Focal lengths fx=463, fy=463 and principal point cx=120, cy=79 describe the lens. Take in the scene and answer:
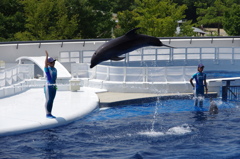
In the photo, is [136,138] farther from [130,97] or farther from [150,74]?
[150,74]

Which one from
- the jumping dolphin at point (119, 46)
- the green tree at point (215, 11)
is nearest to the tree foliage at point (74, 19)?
the green tree at point (215, 11)

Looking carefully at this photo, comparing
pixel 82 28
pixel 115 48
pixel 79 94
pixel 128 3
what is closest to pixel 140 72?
pixel 79 94

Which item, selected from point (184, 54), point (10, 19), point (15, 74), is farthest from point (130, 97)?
point (10, 19)

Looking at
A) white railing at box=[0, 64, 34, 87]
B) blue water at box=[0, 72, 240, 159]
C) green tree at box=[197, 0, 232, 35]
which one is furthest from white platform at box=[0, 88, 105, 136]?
green tree at box=[197, 0, 232, 35]

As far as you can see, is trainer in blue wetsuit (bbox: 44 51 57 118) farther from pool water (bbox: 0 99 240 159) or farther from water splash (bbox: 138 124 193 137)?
water splash (bbox: 138 124 193 137)

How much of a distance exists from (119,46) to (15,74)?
9.86 m

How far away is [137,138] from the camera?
11547 mm

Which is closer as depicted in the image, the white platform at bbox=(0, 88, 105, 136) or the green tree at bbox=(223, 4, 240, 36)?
the white platform at bbox=(0, 88, 105, 136)

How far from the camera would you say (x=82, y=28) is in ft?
141

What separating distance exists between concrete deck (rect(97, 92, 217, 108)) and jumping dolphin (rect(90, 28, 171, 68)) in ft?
→ 20.6

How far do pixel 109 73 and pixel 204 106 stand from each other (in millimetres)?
4779

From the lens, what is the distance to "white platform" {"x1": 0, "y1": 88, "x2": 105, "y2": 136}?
39.9ft

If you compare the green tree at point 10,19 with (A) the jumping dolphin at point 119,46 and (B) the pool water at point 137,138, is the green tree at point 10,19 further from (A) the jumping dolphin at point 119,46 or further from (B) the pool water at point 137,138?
(A) the jumping dolphin at point 119,46

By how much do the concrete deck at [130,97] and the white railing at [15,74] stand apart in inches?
135
